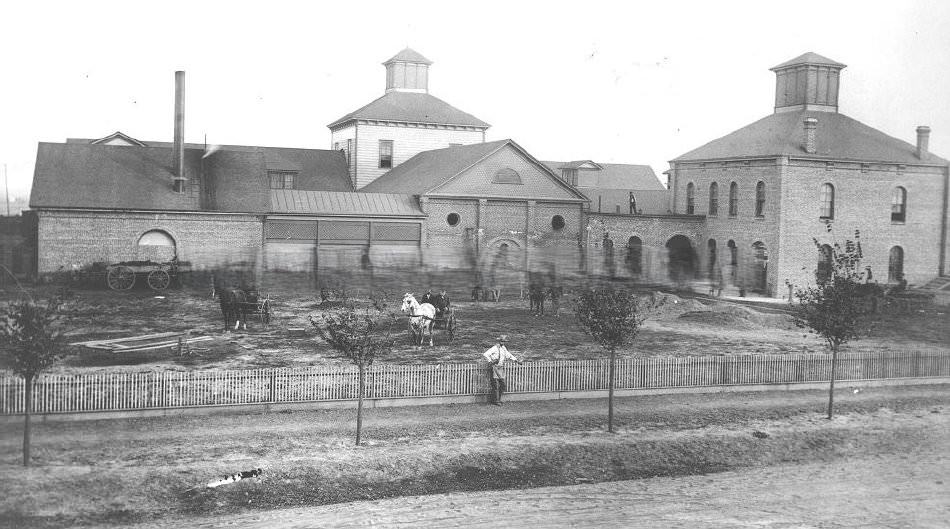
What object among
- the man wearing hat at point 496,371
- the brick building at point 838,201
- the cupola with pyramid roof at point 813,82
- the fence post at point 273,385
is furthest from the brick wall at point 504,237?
the fence post at point 273,385

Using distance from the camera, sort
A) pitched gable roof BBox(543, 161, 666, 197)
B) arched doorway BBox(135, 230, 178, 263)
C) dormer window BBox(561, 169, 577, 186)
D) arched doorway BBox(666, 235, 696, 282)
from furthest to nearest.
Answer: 1. pitched gable roof BBox(543, 161, 666, 197)
2. dormer window BBox(561, 169, 577, 186)
3. arched doorway BBox(666, 235, 696, 282)
4. arched doorway BBox(135, 230, 178, 263)

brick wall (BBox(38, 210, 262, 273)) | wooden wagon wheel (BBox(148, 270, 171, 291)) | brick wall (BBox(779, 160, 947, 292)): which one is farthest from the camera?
brick wall (BBox(779, 160, 947, 292))

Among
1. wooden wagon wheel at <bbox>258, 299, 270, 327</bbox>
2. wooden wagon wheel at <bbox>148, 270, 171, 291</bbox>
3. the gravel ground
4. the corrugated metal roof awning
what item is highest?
the corrugated metal roof awning

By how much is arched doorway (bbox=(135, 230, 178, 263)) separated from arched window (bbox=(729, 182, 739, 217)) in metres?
27.4

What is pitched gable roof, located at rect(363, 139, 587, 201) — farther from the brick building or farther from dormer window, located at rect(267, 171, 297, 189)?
the brick building

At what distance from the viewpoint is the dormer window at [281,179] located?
46312mm

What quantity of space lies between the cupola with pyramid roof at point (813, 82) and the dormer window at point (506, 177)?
15.5m

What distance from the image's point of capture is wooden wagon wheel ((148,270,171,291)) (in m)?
31.5

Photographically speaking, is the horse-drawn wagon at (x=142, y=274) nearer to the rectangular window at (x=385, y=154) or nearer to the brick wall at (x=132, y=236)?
the brick wall at (x=132, y=236)

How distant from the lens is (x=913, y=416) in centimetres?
1978

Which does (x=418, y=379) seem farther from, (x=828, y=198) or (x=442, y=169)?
(x=828, y=198)

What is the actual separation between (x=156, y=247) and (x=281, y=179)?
1426cm

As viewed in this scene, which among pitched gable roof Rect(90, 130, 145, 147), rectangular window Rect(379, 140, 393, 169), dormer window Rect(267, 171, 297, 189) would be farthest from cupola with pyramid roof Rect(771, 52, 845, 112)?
pitched gable roof Rect(90, 130, 145, 147)

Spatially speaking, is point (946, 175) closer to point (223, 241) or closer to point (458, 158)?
point (458, 158)
